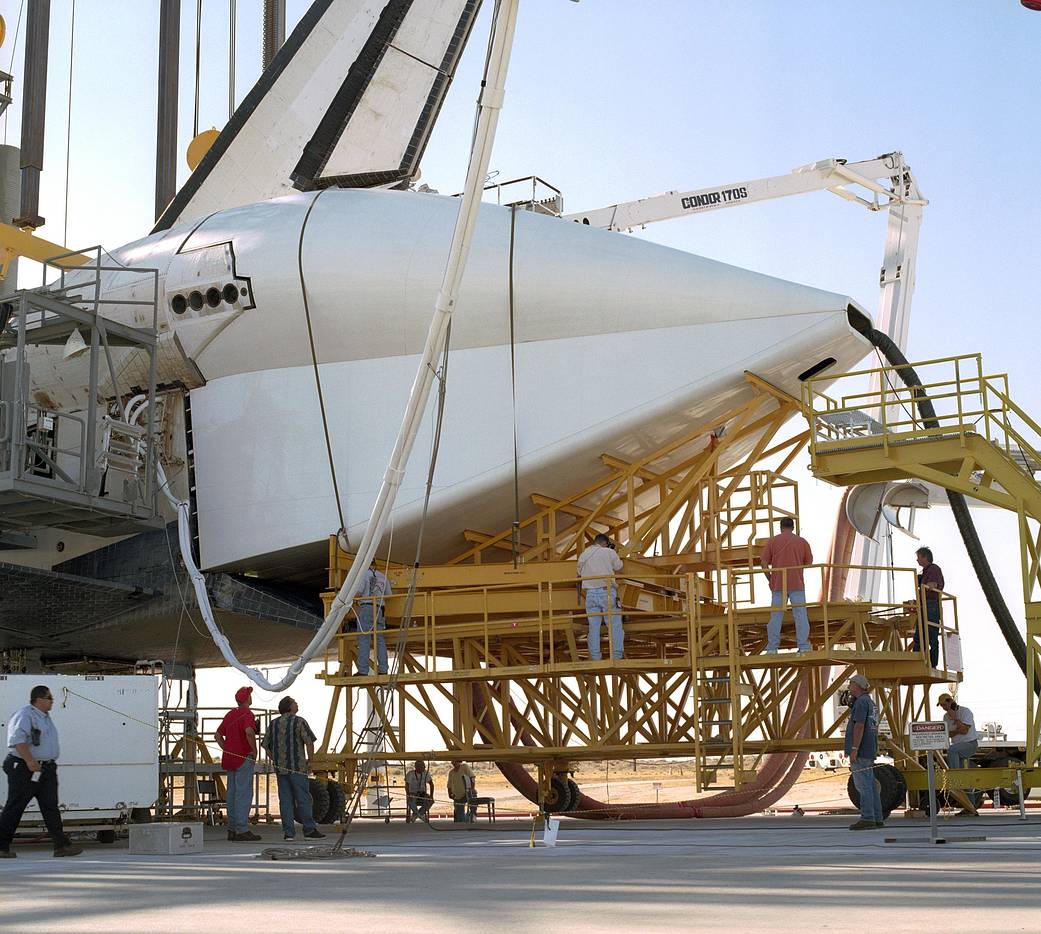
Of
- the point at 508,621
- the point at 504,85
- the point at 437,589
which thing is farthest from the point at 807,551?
the point at 504,85

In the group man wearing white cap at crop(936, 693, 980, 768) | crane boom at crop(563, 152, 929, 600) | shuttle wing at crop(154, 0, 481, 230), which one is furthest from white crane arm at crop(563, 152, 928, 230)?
man wearing white cap at crop(936, 693, 980, 768)

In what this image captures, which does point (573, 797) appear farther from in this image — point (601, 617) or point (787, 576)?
point (787, 576)

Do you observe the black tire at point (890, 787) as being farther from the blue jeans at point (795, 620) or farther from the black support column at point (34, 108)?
the black support column at point (34, 108)

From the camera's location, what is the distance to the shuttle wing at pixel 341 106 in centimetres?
2527

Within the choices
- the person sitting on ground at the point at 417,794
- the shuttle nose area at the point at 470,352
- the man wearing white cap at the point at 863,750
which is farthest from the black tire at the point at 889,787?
the person sitting on ground at the point at 417,794

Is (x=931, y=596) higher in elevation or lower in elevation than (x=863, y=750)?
higher

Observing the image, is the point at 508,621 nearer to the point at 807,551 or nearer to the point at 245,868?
the point at 807,551

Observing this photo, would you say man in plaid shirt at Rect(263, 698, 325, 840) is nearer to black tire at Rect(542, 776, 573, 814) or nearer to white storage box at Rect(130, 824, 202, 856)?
white storage box at Rect(130, 824, 202, 856)

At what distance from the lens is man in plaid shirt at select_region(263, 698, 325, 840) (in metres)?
15.3

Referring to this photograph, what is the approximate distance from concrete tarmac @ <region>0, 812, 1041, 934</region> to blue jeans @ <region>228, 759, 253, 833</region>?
10.8ft

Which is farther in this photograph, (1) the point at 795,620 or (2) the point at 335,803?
(2) the point at 335,803

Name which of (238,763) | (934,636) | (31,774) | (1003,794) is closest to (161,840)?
(31,774)

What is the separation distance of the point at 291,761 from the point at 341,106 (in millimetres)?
14114

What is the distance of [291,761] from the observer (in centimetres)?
1565
